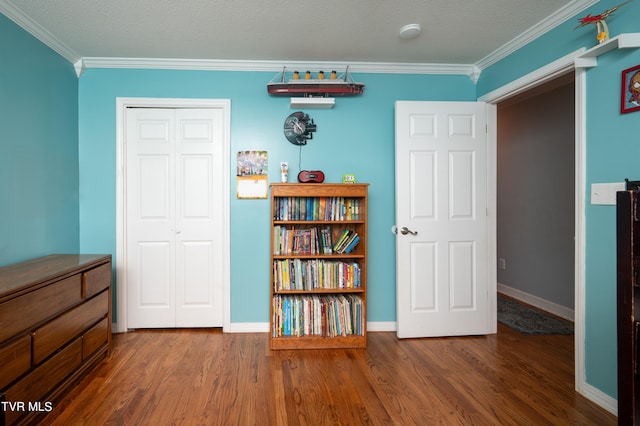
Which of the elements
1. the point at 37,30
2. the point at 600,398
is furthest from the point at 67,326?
the point at 600,398

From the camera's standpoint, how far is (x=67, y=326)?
2.05 m

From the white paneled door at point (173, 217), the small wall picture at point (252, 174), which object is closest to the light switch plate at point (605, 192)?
the small wall picture at point (252, 174)

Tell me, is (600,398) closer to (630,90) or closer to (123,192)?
(630,90)

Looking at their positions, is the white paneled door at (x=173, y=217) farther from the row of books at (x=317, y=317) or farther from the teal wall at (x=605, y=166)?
the teal wall at (x=605, y=166)

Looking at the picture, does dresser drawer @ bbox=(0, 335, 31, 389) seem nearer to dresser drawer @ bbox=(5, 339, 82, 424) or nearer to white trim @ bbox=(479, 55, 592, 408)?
dresser drawer @ bbox=(5, 339, 82, 424)

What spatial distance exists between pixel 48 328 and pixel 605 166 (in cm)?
344

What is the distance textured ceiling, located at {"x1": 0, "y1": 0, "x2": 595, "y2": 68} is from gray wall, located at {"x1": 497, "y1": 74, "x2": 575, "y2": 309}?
120 centimetres

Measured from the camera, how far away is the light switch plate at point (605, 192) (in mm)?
1905

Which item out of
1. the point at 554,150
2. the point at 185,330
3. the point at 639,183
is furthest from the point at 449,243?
the point at 185,330

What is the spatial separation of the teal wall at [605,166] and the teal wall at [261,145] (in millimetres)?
1359

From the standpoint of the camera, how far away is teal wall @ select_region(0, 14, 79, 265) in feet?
7.36

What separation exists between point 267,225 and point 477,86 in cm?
251

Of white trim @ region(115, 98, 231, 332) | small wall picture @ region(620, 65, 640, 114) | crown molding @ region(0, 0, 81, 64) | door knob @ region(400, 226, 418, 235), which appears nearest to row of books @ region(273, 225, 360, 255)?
door knob @ region(400, 226, 418, 235)

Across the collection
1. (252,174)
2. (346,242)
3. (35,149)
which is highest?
(35,149)
